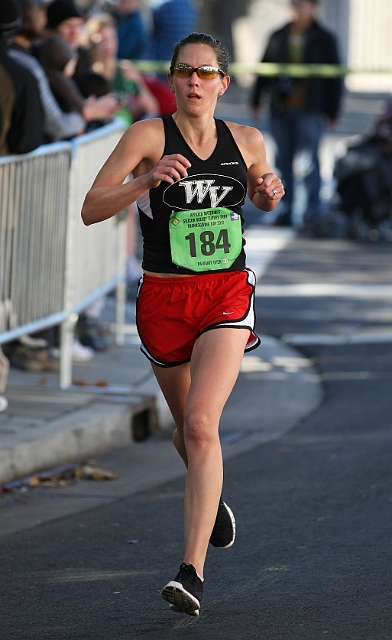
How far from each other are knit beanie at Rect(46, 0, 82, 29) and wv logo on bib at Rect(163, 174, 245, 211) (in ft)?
14.9

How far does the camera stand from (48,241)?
7523mm

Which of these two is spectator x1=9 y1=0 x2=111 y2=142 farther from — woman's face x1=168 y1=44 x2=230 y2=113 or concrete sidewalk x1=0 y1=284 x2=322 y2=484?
woman's face x1=168 y1=44 x2=230 y2=113

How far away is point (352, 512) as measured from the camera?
5.81 m

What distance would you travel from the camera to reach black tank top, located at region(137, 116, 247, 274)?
460 centimetres

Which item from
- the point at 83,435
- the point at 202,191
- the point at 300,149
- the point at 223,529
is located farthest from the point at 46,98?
the point at 300,149

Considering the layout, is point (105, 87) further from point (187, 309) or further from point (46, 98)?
point (187, 309)

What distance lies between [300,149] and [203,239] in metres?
10.7

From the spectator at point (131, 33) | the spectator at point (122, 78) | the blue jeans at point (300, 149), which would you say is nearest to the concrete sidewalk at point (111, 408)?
the spectator at point (122, 78)

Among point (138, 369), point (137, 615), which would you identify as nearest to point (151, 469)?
point (138, 369)

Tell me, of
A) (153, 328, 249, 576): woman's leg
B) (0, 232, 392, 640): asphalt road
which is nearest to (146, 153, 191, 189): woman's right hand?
(153, 328, 249, 576): woman's leg

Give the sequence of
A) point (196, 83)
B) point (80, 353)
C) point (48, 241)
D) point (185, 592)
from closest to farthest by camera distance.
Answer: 1. point (185, 592)
2. point (196, 83)
3. point (48, 241)
4. point (80, 353)

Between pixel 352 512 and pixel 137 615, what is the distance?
161cm

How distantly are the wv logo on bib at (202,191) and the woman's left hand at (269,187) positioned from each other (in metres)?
0.07

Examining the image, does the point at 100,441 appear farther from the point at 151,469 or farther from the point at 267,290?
the point at 267,290
